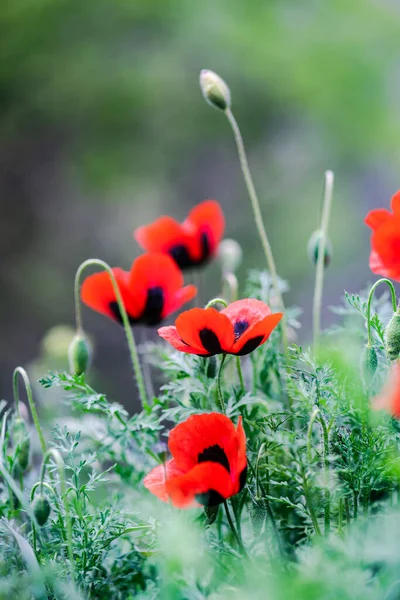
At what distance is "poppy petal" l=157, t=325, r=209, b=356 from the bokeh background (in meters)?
2.01

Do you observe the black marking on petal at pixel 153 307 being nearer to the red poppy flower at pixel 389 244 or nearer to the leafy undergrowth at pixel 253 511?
the leafy undergrowth at pixel 253 511

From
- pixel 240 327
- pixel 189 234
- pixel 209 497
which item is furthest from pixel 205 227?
pixel 209 497

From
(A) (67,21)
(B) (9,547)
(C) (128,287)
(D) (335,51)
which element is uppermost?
(A) (67,21)

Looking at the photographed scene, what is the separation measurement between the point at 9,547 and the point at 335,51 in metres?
2.48

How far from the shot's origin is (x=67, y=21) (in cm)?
246

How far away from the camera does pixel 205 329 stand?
43 centimetres

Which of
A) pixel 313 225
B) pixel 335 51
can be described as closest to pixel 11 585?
pixel 313 225

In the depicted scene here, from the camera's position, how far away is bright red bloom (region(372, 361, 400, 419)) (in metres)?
0.38

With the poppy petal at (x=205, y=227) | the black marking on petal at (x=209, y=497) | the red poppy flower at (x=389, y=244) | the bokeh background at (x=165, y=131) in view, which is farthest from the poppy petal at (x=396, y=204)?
the bokeh background at (x=165, y=131)

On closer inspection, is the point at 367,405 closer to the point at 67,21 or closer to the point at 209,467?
the point at 209,467

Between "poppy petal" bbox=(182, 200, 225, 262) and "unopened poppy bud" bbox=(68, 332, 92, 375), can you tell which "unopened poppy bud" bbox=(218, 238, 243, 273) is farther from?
"unopened poppy bud" bbox=(68, 332, 92, 375)

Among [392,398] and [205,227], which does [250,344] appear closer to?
[392,398]

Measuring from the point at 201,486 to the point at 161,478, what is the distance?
0.18 feet

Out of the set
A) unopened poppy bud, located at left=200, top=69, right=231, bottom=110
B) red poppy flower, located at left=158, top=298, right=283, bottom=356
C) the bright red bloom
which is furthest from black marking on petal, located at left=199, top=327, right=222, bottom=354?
unopened poppy bud, located at left=200, top=69, right=231, bottom=110
